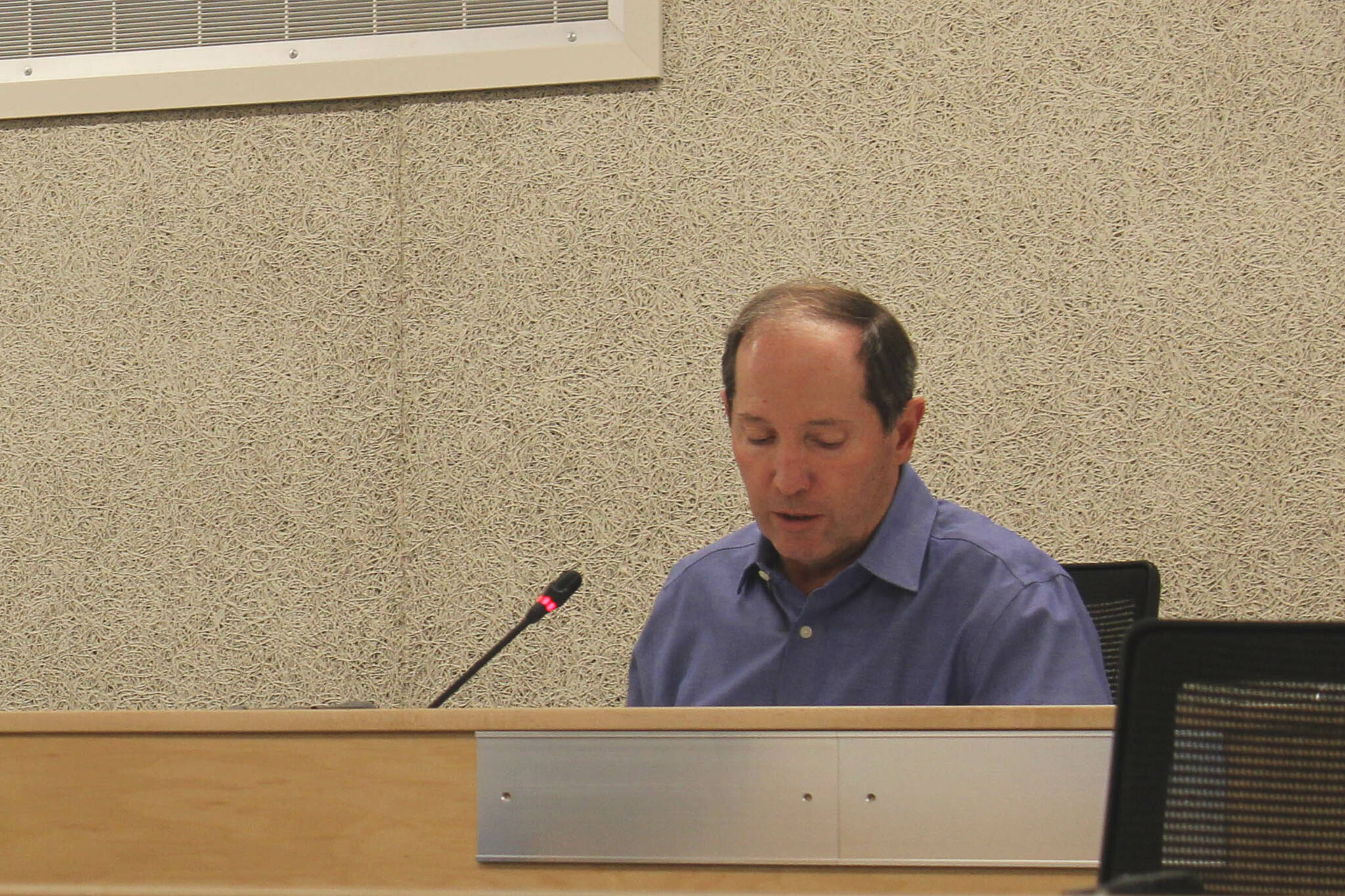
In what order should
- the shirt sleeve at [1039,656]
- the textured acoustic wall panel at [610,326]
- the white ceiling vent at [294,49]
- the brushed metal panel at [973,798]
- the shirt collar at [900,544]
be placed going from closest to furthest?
the brushed metal panel at [973,798] < the shirt sleeve at [1039,656] < the shirt collar at [900,544] < the textured acoustic wall panel at [610,326] < the white ceiling vent at [294,49]

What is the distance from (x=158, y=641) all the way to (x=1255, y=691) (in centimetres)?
185

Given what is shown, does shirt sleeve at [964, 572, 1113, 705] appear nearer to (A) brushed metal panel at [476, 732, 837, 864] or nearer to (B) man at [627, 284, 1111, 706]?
(B) man at [627, 284, 1111, 706]

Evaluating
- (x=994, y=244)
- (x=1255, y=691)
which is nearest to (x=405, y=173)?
(x=994, y=244)

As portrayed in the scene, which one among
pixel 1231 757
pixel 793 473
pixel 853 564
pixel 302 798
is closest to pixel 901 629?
pixel 853 564

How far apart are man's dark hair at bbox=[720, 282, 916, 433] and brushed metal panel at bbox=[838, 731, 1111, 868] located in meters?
0.54

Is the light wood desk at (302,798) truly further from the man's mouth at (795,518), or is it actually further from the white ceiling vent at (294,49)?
the white ceiling vent at (294,49)

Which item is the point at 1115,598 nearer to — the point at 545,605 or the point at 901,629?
the point at 901,629

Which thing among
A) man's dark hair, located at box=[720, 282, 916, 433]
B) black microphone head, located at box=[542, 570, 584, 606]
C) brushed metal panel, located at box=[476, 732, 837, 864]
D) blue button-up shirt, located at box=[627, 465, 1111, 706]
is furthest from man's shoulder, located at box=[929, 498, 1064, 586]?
brushed metal panel, located at box=[476, 732, 837, 864]

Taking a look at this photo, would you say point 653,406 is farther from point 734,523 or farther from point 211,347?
point 211,347

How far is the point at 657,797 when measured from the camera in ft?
3.12

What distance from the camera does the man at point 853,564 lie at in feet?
4.36

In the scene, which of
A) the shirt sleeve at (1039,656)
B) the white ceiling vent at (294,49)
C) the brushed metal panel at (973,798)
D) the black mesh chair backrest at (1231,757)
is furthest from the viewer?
the white ceiling vent at (294,49)

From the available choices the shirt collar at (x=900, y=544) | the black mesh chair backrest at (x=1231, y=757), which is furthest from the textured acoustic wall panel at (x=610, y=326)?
the black mesh chair backrest at (x=1231, y=757)

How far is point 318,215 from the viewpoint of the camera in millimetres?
2180
